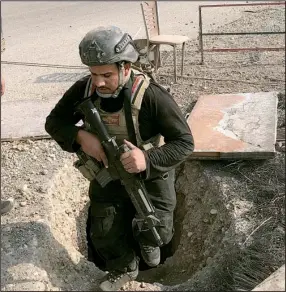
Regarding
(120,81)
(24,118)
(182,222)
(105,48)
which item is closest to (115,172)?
(120,81)

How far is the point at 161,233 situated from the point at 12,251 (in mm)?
1165

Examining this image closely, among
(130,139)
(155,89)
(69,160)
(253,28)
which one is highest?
(155,89)

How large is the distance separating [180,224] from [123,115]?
209 centimetres

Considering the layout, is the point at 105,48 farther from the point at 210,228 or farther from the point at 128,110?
the point at 210,228

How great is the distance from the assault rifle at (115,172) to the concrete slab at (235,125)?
146cm

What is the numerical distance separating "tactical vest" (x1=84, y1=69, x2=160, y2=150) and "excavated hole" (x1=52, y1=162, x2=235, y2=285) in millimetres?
1290

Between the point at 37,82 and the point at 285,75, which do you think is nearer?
the point at 285,75

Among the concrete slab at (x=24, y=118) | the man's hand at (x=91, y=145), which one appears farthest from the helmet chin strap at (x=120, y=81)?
the concrete slab at (x=24, y=118)

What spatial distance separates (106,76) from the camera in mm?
3184

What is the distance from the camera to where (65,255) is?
4.11 metres

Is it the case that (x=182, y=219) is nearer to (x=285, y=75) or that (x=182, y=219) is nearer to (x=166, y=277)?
(x=166, y=277)

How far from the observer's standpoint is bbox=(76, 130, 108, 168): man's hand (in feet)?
11.2

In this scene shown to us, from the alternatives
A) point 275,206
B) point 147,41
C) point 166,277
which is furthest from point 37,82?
point 275,206

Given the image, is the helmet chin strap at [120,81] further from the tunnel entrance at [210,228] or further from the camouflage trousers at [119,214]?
the tunnel entrance at [210,228]
